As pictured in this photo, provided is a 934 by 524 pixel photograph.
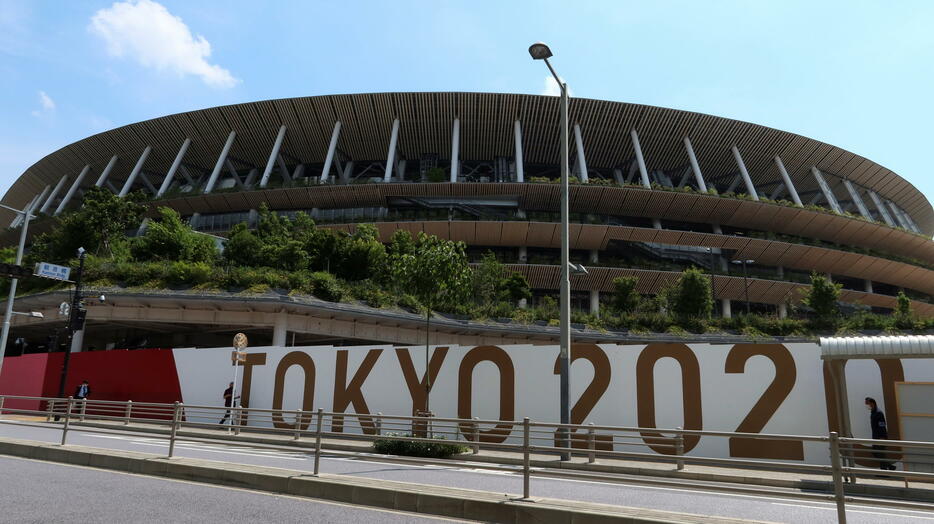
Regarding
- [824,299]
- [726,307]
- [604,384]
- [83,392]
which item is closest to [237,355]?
[83,392]

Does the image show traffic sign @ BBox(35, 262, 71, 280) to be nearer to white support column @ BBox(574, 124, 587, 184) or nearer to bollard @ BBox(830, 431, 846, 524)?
bollard @ BBox(830, 431, 846, 524)

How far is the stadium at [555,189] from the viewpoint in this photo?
47938 mm

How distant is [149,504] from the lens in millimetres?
7301

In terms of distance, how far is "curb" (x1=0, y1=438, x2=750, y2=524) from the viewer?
6293 millimetres

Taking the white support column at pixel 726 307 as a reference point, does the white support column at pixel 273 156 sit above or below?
above

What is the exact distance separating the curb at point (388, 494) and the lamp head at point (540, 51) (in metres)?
10.3

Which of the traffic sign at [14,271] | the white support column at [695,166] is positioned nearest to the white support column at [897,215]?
the white support column at [695,166]

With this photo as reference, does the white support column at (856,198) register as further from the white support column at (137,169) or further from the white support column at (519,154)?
the white support column at (137,169)

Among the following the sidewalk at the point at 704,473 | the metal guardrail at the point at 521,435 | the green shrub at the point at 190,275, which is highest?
the green shrub at the point at 190,275

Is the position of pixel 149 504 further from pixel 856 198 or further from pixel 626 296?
pixel 856 198

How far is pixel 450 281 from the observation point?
813 inches

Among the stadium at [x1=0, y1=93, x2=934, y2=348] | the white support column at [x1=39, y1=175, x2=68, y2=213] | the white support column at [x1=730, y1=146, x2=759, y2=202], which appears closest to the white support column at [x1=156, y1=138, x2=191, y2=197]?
the stadium at [x1=0, y1=93, x2=934, y2=348]

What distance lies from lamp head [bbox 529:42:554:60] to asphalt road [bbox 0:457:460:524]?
10.9 m

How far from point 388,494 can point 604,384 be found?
10630 millimetres
